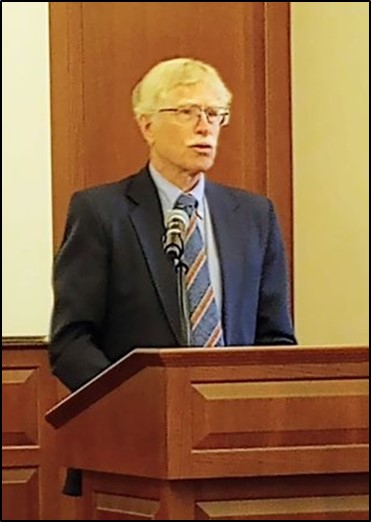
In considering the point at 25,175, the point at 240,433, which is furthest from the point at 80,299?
the point at 25,175

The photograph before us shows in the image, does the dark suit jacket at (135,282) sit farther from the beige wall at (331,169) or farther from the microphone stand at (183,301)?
the beige wall at (331,169)

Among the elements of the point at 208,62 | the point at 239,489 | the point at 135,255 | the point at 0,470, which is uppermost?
the point at 208,62

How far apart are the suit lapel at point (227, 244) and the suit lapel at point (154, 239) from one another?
12 cm

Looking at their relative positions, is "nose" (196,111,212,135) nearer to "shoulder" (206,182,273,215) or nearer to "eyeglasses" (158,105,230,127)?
"eyeglasses" (158,105,230,127)

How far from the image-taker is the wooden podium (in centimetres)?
262

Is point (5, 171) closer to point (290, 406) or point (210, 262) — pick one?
point (210, 262)

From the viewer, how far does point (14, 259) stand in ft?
15.4

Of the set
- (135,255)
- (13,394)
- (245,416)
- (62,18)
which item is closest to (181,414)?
(245,416)

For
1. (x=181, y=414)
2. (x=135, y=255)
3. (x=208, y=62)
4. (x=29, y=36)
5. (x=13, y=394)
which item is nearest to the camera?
(x=181, y=414)

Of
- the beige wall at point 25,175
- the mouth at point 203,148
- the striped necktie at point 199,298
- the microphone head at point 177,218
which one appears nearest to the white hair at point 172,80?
the mouth at point 203,148

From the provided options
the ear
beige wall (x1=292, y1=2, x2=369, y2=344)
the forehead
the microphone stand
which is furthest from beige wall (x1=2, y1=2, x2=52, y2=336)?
the microphone stand

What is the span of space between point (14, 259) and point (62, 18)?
0.85m

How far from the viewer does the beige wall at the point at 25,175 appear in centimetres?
466

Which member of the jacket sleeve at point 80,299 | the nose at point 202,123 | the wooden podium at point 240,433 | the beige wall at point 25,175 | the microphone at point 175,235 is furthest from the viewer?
the beige wall at point 25,175
